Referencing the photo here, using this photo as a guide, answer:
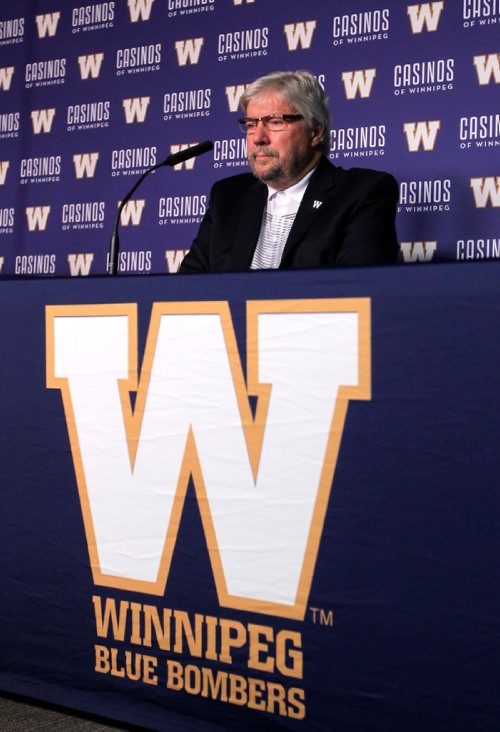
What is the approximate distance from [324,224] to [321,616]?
112 cm

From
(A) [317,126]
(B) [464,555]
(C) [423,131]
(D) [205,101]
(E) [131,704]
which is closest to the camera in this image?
(B) [464,555]

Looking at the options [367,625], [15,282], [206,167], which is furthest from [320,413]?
[206,167]

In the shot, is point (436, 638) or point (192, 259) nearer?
point (436, 638)

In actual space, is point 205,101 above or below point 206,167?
above

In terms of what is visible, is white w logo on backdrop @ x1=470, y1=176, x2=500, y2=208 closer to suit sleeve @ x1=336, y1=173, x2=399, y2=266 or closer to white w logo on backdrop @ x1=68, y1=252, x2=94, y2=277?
suit sleeve @ x1=336, y1=173, x2=399, y2=266

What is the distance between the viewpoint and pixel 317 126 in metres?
2.17

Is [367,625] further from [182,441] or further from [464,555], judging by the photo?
[182,441]

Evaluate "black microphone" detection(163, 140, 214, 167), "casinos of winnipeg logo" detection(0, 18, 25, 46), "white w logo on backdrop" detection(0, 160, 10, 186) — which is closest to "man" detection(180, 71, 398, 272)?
"black microphone" detection(163, 140, 214, 167)

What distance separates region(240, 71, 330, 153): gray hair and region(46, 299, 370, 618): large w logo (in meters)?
1.06

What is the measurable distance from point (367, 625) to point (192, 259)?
1.32m

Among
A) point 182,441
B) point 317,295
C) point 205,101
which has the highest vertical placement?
point 205,101

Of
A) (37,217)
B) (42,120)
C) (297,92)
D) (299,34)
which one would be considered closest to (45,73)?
(42,120)

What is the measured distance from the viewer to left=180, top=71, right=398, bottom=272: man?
1975 millimetres

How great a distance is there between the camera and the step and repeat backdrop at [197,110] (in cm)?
284
